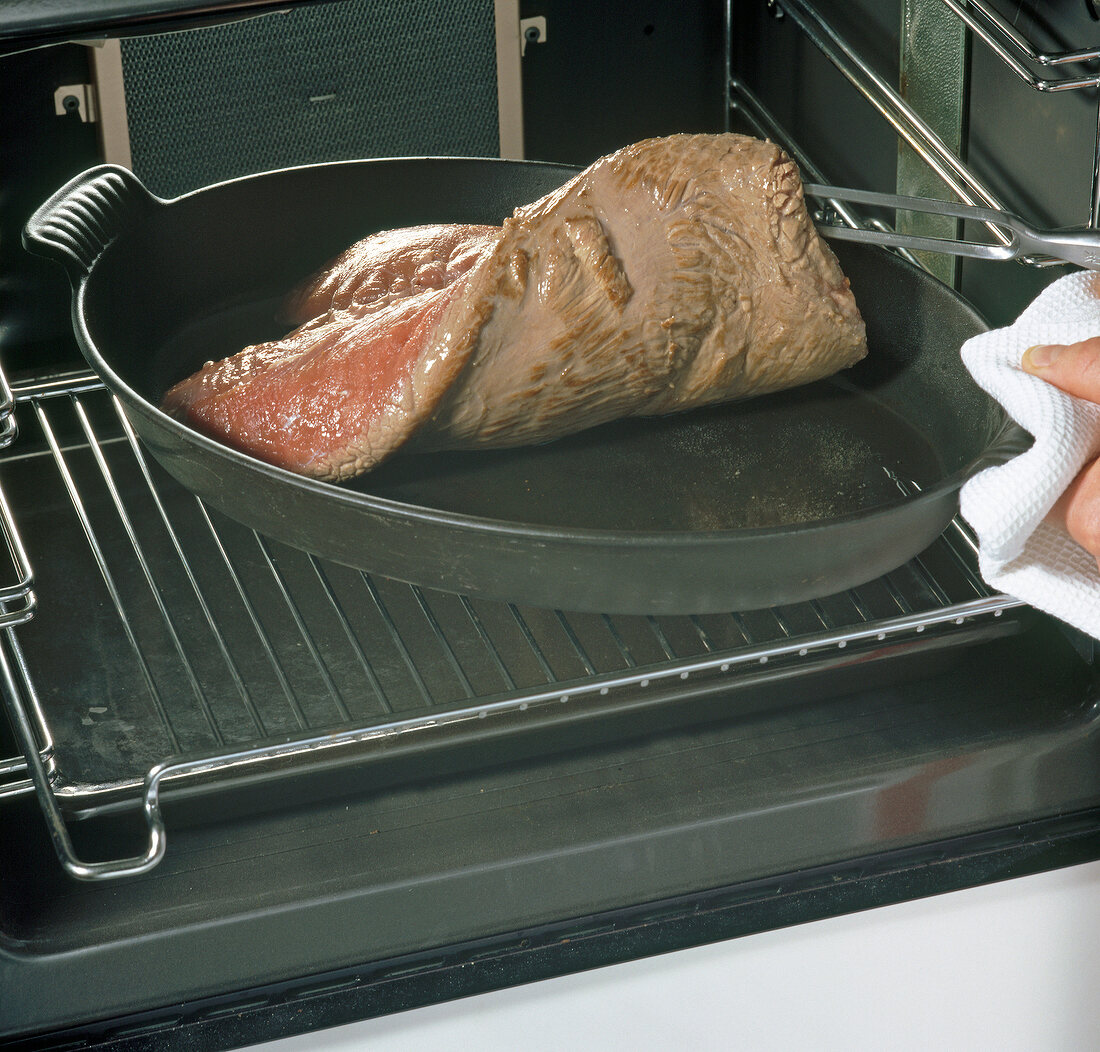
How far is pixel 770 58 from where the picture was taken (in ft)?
4.31

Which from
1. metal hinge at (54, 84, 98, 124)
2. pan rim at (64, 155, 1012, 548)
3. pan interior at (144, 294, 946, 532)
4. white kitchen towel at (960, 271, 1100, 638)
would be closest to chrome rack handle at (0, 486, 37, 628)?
pan rim at (64, 155, 1012, 548)

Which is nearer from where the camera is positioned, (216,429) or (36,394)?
(216,429)

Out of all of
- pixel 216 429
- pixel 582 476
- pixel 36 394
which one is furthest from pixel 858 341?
pixel 36 394

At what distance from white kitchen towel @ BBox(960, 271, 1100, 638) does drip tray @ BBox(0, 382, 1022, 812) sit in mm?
111

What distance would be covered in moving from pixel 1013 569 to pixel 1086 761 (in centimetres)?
21

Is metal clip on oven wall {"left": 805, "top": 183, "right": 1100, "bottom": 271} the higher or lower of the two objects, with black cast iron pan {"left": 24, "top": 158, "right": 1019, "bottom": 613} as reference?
higher

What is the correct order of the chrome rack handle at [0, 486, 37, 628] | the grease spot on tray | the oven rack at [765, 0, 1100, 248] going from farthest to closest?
the grease spot on tray < the oven rack at [765, 0, 1100, 248] < the chrome rack handle at [0, 486, 37, 628]

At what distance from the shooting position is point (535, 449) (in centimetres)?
105

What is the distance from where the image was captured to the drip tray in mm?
890

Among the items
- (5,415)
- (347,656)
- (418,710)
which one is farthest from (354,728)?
(5,415)

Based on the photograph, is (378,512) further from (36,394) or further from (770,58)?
(770,58)

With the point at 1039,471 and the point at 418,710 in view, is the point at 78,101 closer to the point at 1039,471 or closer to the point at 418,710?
the point at 418,710

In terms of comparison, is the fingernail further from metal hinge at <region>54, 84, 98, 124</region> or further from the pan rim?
metal hinge at <region>54, 84, 98, 124</region>

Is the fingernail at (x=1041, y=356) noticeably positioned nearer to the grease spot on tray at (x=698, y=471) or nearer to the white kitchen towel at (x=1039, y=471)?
the white kitchen towel at (x=1039, y=471)
